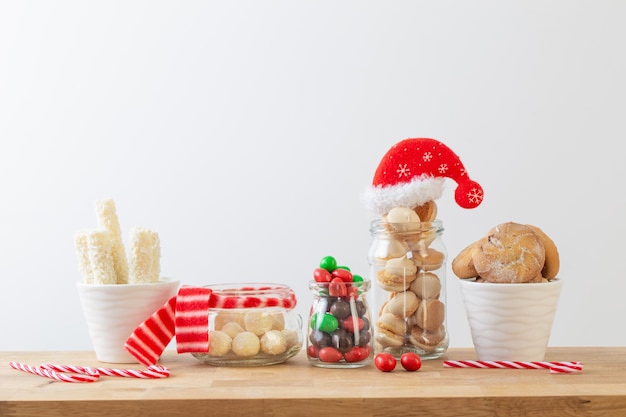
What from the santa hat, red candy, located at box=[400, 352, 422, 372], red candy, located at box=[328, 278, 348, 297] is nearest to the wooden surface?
red candy, located at box=[400, 352, 422, 372]

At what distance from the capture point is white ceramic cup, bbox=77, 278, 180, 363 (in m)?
1.37

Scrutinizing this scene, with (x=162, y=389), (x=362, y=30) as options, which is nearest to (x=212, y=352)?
(x=162, y=389)

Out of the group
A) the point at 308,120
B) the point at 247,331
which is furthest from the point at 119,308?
the point at 308,120

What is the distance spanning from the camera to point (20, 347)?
9.10 ft

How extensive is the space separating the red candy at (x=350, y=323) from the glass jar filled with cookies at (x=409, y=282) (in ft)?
0.23

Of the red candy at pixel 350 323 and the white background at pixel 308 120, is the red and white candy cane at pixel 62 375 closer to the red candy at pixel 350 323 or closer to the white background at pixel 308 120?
the red candy at pixel 350 323

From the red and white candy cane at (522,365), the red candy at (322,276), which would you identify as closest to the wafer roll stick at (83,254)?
the red candy at (322,276)

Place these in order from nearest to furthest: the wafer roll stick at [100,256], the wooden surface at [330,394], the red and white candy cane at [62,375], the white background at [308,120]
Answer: the wooden surface at [330,394]
the red and white candy cane at [62,375]
the wafer roll stick at [100,256]
the white background at [308,120]

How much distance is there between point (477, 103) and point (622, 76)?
0.46 meters

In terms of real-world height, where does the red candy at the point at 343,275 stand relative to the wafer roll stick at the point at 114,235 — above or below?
below

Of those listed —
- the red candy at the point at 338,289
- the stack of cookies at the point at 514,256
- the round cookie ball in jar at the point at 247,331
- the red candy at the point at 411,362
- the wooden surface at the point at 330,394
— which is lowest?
the wooden surface at the point at 330,394

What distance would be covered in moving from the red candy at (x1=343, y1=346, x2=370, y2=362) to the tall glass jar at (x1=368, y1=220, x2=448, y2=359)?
7cm

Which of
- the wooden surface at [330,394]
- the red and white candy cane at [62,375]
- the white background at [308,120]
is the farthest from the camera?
the white background at [308,120]

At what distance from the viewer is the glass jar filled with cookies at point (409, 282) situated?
4.51 feet
